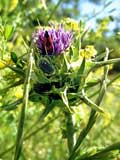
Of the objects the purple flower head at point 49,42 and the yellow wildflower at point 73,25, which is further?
the yellow wildflower at point 73,25

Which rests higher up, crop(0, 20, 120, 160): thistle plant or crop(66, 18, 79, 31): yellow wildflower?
crop(66, 18, 79, 31): yellow wildflower

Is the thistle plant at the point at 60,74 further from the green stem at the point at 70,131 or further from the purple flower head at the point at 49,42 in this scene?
the green stem at the point at 70,131

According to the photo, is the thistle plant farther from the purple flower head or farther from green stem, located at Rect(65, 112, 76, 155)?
green stem, located at Rect(65, 112, 76, 155)

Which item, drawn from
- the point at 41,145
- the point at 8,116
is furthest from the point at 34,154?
the point at 8,116

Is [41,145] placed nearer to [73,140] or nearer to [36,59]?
[73,140]

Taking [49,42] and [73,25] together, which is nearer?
[49,42]

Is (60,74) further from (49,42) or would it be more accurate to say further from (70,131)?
(70,131)

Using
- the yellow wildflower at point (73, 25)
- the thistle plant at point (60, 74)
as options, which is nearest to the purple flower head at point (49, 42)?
the thistle plant at point (60, 74)

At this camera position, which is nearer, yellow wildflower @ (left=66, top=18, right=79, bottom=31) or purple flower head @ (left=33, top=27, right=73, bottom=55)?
purple flower head @ (left=33, top=27, right=73, bottom=55)

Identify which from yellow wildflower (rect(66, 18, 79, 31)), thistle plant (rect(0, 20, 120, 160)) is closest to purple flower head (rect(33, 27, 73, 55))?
thistle plant (rect(0, 20, 120, 160))

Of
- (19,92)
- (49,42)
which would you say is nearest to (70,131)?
(19,92)

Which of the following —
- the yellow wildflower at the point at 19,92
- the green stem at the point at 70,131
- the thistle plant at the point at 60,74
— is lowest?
the green stem at the point at 70,131
